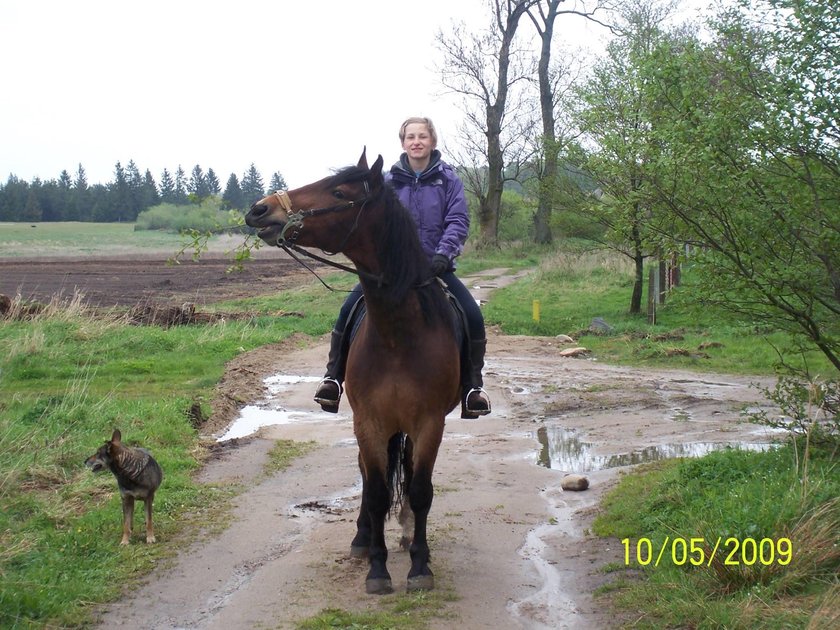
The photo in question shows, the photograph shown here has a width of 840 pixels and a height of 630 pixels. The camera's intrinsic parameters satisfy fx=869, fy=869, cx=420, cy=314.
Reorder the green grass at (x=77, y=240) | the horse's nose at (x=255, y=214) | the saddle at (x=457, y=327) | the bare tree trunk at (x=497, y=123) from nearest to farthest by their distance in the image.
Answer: the horse's nose at (x=255, y=214) → the saddle at (x=457, y=327) → the bare tree trunk at (x=497, y=123) → the green grass at (x=77, y=240)

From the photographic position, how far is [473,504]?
872 centimetres

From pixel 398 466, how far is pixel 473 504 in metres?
1.66

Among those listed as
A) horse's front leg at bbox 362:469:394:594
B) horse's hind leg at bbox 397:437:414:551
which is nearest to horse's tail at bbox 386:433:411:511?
horse's hind leg at bbox 397:437:414:551

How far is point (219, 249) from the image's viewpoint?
6950cm

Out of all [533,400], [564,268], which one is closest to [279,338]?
[533,400]

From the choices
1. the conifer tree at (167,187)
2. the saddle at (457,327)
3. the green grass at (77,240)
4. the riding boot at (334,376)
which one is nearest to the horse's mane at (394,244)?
the saddle at (457,327)

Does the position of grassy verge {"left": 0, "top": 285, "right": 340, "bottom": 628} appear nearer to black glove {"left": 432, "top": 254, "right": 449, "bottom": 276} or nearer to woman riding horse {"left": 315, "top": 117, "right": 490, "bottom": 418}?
woman riding horse {"left": 315, "top": 117, "right": 490, "bottom": 418}

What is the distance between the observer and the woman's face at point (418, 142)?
23.2 feet

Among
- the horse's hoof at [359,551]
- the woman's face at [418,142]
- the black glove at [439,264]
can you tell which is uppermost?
the woman's face at [418,142]

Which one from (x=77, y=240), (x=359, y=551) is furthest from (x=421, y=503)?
(x=77, y=240)

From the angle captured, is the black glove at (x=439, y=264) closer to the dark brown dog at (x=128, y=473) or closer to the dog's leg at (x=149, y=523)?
the dark brown dog at (x=128, y=473)
